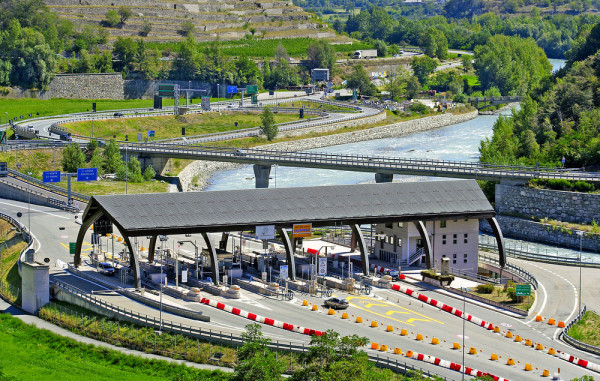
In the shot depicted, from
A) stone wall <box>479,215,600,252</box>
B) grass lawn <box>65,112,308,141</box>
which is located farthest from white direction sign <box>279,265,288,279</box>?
grass lawn <box>65,112,308,141</box>

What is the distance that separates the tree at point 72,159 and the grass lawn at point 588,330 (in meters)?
73.2

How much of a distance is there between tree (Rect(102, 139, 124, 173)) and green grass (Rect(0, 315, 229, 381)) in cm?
6299

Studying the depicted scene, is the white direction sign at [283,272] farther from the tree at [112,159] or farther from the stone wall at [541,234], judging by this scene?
the tree at [112,159]

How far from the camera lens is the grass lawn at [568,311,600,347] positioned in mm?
65606

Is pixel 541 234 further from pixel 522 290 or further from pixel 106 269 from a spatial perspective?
pixel 106 269

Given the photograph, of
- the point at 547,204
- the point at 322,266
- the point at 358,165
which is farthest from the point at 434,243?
the point at 358,165

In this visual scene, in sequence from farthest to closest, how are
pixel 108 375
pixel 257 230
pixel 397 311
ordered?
pixel 257 230
pixel 397 311
pixel 108 375

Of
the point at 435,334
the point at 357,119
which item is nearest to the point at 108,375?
the point at 435,334

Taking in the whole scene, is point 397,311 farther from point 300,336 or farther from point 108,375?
point 108,375

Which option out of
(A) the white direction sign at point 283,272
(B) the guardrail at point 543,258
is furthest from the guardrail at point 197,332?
(B) the guardrail at point 543,258

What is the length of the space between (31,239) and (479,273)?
37063 millimetres

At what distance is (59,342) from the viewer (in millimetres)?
64812

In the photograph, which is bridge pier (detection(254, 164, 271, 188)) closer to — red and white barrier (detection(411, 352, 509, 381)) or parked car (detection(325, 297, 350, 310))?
parked car (detection(325, 297, 350, 310))

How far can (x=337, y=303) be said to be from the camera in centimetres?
6962
